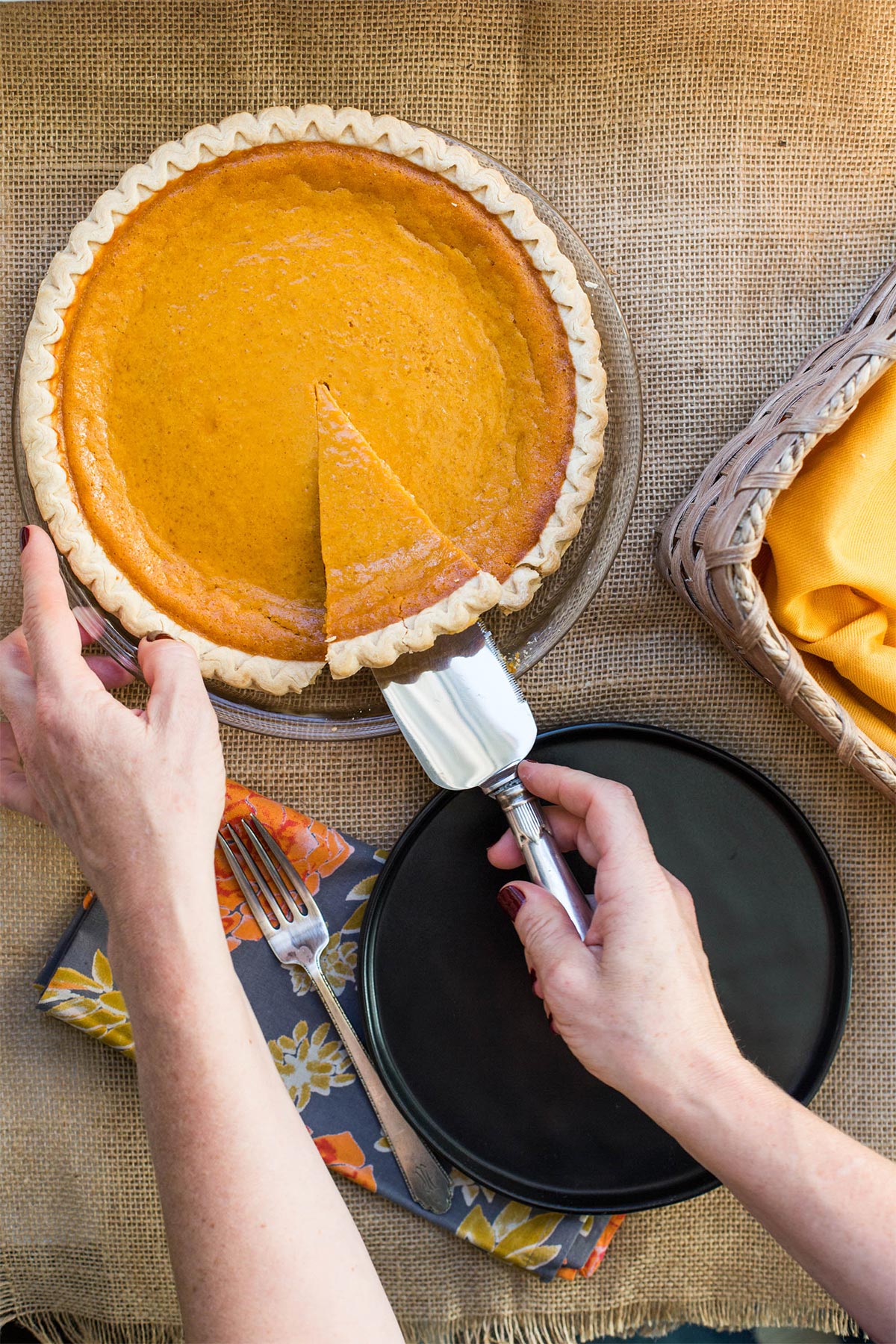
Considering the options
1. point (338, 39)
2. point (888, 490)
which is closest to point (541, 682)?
point (888, 490)

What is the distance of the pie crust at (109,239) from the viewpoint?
4.83 feet

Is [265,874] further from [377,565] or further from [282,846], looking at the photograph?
[377,565]

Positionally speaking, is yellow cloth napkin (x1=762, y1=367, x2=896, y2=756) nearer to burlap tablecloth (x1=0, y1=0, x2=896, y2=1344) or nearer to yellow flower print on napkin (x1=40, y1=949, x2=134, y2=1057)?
burlap tablecloth (x1=0, y1=0, x2=896, y2=1344)

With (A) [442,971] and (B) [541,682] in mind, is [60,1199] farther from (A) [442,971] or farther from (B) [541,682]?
(B) [541,682]

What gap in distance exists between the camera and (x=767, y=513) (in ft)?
4.41

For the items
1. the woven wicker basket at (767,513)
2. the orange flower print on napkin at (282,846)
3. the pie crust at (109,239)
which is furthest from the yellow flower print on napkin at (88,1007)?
the woven wicker basket at (767,513)

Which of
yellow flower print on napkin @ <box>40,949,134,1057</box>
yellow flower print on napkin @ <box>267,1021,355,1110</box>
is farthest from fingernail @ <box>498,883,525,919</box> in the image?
yellow flower print on napkin @ <box>40,949,134,1057</box>

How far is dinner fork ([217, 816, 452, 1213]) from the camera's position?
1.62 m

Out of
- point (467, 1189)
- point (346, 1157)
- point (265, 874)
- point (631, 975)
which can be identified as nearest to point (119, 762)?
point (265, 874)

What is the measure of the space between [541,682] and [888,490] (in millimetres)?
613

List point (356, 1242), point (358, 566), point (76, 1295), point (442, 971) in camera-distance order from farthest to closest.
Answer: point (76, 1295) < point (442, 971) < point (358, 566) < point (356, 1242)

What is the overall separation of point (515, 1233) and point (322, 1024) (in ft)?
1.54

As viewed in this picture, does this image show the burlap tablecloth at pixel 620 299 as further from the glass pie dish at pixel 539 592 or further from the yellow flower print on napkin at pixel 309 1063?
the yellow flower print on napkin at pixel 309 1063

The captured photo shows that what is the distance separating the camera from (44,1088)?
1689 mm
